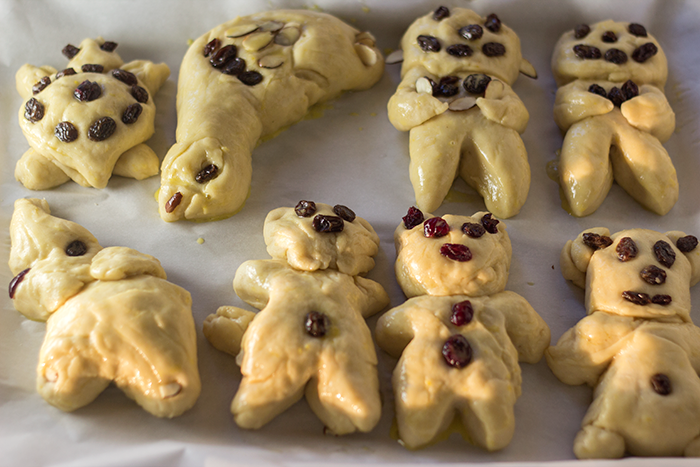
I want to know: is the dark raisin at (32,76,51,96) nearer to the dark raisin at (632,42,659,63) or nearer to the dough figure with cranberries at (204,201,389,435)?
the dough figure with cranberries at (204,201,389,435)

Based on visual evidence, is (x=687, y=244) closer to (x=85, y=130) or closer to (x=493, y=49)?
(x=493, y=49)

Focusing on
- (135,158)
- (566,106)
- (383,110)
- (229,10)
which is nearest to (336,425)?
(135,158)

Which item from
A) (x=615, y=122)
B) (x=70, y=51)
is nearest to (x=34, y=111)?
(x=70, y=51)

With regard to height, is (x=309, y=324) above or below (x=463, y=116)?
below

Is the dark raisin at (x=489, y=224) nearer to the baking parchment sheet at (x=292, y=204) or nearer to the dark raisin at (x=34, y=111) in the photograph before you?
the baking parchment sheet at (x=292, y=204)

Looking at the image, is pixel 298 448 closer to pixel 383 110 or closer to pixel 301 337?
pixel 301 337

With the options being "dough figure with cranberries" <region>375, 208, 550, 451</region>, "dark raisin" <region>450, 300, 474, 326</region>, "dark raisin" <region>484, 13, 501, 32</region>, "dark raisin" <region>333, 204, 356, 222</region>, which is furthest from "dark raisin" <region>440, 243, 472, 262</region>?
"dark raisin" <region>484, 13, 501, 32</region>
